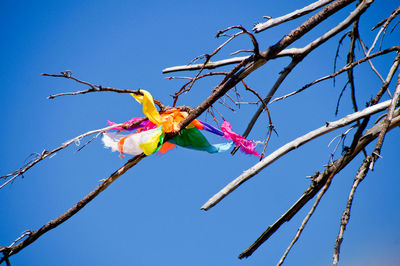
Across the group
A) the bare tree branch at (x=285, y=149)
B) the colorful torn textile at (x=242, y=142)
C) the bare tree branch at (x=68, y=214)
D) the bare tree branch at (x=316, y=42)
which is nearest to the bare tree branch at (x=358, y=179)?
the bare tree branch at (x=285, y=149)

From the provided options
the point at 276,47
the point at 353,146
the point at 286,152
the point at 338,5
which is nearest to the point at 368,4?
the point at 338,5

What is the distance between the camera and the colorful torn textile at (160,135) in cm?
189

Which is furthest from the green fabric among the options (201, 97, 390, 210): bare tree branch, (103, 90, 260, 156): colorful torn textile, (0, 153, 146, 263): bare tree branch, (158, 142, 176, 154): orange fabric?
(201, 97, 390, 210): bare tree branch

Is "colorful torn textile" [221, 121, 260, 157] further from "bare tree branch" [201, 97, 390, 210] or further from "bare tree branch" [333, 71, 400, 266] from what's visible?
"bare tree branch" [333, 71, 400, 266]

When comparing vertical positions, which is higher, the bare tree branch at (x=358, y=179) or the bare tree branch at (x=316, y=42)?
the bare tree branch at (x=316, y=42)

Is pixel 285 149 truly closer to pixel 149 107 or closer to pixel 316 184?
pixel 316 184

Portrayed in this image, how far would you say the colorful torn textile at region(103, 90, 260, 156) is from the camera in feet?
6.22

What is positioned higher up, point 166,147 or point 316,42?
point 166,147

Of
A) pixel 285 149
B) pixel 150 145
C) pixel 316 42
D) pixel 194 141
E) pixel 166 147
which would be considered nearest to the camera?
pixel 285 149

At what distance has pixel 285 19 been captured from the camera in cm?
145

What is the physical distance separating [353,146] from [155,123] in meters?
0.95

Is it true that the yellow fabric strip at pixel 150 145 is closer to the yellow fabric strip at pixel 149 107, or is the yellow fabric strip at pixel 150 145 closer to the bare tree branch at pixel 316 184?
the yellow fabric strip at pixel 149 107

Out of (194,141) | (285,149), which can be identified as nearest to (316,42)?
(285,149)

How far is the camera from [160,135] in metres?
1.94
